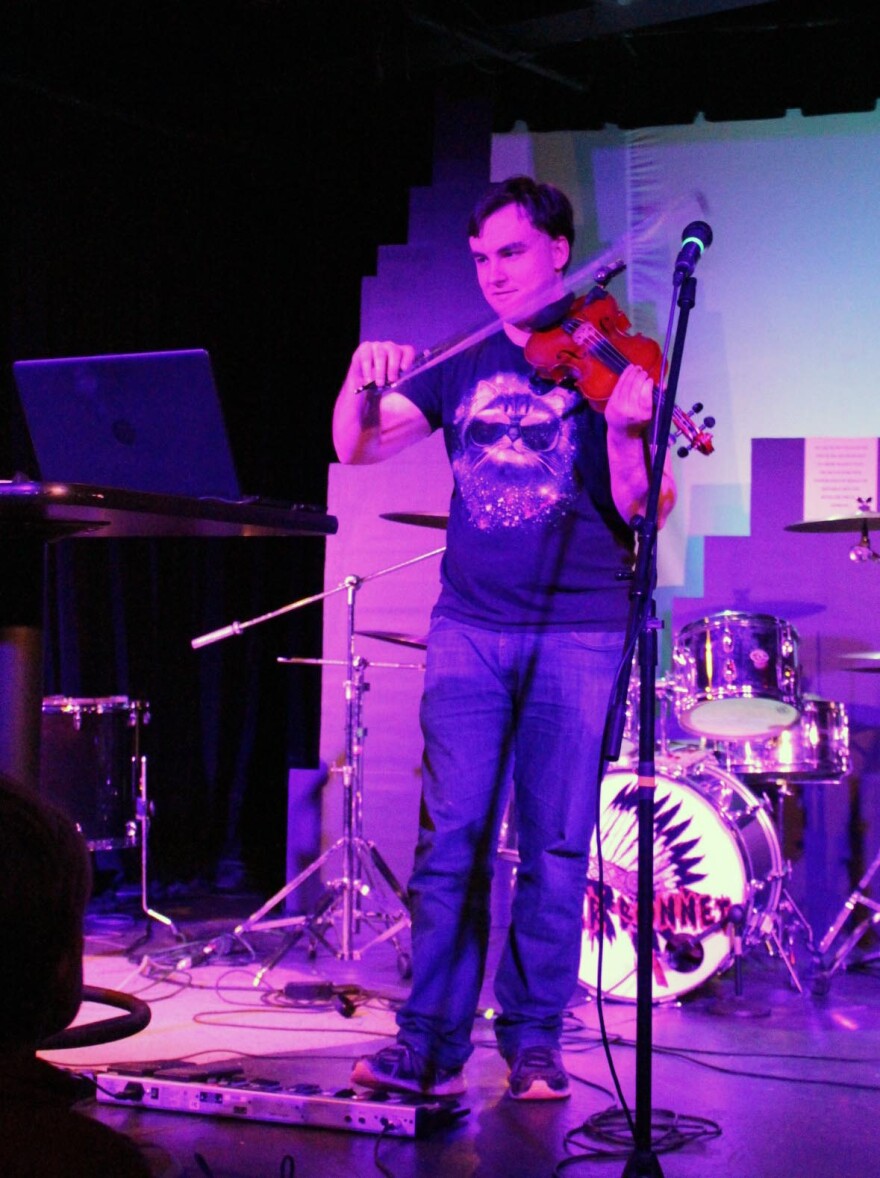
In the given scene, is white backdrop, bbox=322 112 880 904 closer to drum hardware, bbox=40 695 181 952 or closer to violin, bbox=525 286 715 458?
drum hardware, bbox=40 695 181 952

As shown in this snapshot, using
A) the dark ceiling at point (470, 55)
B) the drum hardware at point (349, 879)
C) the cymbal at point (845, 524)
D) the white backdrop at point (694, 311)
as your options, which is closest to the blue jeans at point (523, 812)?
the drum hardware at point (349, 879)

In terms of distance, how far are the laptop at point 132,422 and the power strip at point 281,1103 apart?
121 cm

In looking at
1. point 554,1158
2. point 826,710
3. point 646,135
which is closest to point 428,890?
point 554,1158

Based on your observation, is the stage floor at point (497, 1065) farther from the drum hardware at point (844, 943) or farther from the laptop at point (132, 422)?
the laptop at point (132, 422)

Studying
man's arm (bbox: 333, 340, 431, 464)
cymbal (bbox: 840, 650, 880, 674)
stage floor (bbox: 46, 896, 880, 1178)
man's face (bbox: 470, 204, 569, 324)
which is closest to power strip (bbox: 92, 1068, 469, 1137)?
stage floor (bbox: 46, 896, 880, 1178)

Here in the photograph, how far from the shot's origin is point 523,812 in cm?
309

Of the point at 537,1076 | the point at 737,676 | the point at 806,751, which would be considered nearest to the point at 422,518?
the point at 737,676

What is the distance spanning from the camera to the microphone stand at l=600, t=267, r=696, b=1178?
2.29 m

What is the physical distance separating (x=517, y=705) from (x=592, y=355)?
0.78 m

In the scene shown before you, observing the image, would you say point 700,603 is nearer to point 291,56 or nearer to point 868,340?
point 868,340

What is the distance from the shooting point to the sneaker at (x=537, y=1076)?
2943 mm

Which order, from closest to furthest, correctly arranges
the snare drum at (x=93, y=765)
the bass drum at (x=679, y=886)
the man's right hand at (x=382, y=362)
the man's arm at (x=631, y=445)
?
1. the man's arm at (x=631, y=445)
2. the man's right hand at (x=382, y=362)
3. the bass drum at (x=679, y=886)
4. the snare drum at (x=93, y=765)

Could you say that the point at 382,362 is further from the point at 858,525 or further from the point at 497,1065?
the point at 858,525

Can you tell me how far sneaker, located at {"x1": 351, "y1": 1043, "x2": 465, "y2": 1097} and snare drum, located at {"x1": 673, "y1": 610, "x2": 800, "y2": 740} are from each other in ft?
5.98
